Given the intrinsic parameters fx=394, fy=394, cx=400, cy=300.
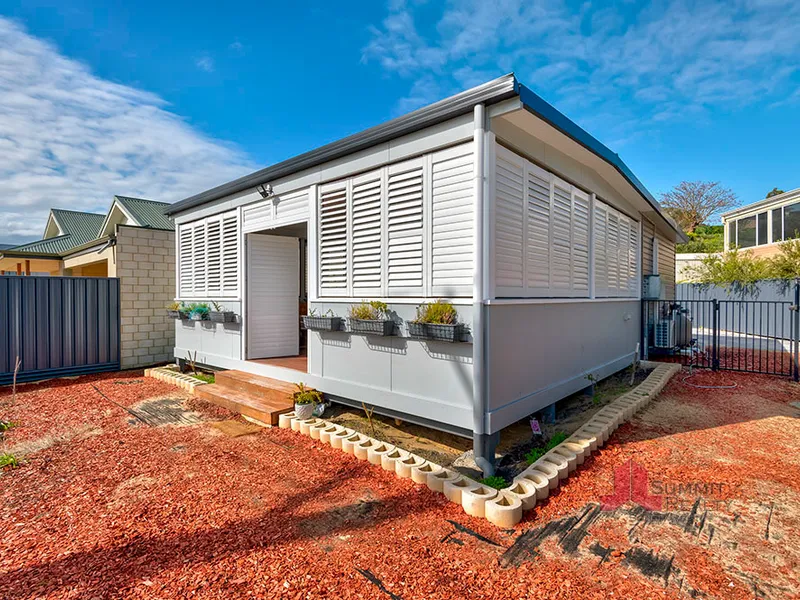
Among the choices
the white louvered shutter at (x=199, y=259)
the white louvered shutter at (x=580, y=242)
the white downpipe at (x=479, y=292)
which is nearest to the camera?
the white downpipe at (x=479, y=292)

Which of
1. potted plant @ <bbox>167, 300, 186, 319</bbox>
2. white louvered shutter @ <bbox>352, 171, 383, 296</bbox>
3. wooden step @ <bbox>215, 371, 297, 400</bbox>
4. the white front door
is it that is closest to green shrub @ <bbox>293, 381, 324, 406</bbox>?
wooden step @ <bbox>215, 371, 297, 400</bbox>

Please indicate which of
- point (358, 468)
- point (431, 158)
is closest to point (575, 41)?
point (431, 158)

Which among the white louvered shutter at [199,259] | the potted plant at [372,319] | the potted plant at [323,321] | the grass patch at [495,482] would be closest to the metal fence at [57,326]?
the white louvered shutter at [199,259]

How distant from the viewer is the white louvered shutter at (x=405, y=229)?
3877mm

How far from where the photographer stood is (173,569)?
83.8 inches

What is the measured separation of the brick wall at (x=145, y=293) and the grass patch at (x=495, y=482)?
7990mm

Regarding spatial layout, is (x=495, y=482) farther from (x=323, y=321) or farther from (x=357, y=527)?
(x=323, y=321)

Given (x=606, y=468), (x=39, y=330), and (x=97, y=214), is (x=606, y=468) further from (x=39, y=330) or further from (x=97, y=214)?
(x=97, y=214)

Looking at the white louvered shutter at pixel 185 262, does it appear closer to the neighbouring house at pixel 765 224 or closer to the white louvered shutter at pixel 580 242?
the white louvered shutter at pixel 580 242

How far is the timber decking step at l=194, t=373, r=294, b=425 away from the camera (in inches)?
183

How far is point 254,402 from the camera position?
5000 millimetres

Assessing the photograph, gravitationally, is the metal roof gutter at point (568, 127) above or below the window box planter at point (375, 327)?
above

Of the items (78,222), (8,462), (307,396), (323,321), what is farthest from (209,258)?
(78,222)

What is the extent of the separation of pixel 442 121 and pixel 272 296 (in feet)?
13.2
